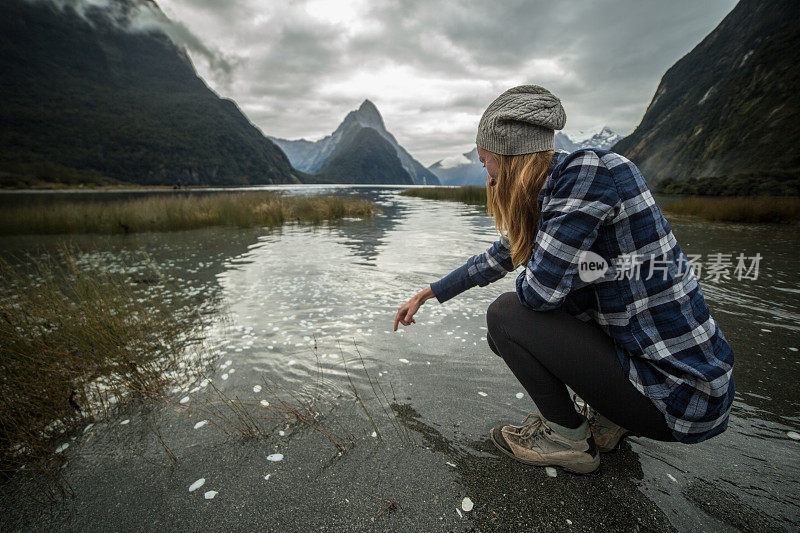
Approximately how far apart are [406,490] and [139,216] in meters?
19.6

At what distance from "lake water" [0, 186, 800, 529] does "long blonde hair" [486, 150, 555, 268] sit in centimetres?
166

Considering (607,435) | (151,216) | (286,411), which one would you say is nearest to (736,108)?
(607,435)

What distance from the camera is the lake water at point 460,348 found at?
223 centimetres

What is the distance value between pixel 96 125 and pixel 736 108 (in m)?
199

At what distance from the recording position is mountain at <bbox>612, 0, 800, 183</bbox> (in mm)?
54938

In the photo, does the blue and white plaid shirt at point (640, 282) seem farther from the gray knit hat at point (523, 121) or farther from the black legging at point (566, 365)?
the gray knit hat at point (523, 121)

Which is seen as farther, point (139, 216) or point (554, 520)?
point (139, 216)

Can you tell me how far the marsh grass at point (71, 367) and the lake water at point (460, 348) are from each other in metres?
0.66

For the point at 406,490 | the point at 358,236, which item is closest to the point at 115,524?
the point at 406,490

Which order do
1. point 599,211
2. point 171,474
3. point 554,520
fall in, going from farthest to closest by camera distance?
1. point 171,474
2. point 554,520
3. point 599,211

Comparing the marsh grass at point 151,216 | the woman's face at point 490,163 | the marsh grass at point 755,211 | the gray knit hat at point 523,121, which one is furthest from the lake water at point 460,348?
the marsh grass at point 755,211

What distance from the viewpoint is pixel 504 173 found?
2.04 meters

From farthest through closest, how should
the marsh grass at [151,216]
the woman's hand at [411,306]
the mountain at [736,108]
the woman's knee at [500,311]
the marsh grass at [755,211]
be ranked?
the mountain at [736,108] → the marsh grass at [755,211] → the marsh grass at [151,216] → the woman's hand at [411,306] → the woman's knee at [500,311]

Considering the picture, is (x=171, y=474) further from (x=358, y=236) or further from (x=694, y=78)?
(x=694, y=78)
